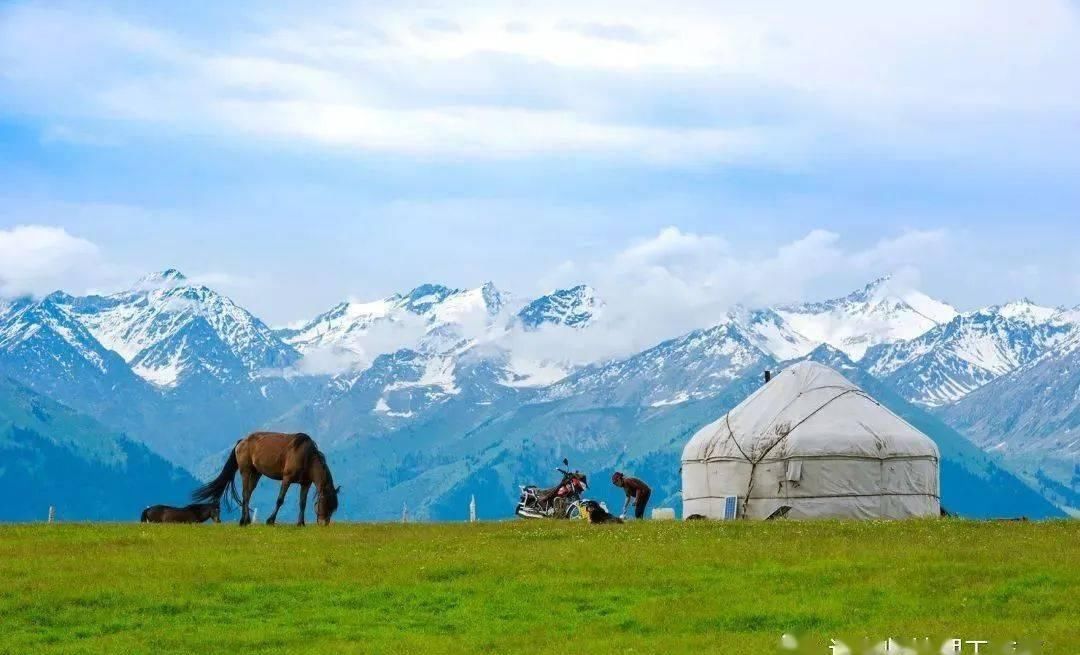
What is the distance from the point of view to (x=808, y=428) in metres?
48.8

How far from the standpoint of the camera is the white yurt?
48000 millimetres

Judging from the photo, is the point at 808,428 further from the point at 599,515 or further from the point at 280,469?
the point at 280,469

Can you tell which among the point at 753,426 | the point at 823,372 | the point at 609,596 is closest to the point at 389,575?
the point at 609,596

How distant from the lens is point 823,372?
53250 mm

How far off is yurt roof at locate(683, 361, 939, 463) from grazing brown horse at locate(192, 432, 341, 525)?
42.9 ft

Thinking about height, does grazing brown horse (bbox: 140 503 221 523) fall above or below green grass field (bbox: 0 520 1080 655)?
above

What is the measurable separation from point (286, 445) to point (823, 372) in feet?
60.1

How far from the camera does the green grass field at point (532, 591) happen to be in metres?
24.8

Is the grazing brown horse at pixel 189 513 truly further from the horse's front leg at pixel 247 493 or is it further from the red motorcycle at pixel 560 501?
the red motorcycle at pixel 560 501

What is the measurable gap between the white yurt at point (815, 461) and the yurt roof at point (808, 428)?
0.03 meters

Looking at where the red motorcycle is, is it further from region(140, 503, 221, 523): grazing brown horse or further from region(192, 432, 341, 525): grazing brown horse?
region(140, 503, 221, 523): grazing brown horse

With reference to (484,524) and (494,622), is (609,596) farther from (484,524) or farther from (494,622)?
(484,524)

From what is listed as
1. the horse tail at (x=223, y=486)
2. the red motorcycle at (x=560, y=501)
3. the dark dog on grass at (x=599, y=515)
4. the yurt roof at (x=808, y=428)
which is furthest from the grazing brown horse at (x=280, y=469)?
the yurt roof at (x=808, y=428)

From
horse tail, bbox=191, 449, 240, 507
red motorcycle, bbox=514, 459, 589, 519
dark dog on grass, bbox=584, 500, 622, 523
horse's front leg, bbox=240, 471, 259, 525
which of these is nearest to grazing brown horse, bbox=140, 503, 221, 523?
horse tail, bbox=191, 449, 240, 507
